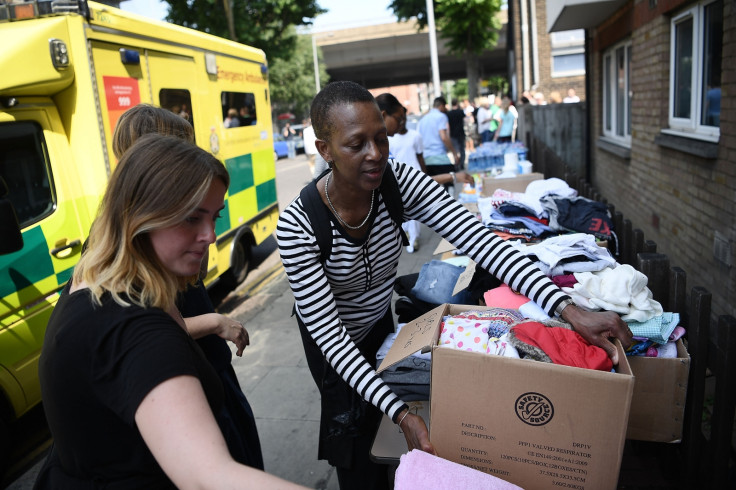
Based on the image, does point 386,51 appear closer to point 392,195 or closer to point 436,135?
point 436,135

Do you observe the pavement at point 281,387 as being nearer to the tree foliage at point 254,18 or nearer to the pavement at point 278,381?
the pavement at point 278,381

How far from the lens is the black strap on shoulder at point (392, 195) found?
Result: 2094 millimetres

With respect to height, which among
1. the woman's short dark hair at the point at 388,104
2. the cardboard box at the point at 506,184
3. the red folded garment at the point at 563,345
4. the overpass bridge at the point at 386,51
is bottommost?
the red folded garment at the point at 563,345

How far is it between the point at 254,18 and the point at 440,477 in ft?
86.3

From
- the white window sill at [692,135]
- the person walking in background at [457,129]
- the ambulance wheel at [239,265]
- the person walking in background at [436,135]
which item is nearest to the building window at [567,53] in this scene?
the person walking in background at [457,129]

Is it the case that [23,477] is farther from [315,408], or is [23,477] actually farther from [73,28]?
[73,28]

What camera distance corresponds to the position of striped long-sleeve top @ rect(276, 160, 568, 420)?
192 cm

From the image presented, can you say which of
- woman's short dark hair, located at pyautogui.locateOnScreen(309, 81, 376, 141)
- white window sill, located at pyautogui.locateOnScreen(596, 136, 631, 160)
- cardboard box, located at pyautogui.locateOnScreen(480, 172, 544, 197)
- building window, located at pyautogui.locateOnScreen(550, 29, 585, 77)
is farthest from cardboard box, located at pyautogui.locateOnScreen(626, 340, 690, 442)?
building window, located at pyautogui.locateOnScreen(550, 29, 585, 77)

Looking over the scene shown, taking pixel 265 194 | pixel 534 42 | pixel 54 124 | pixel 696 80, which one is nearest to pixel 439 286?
pixel 54 124

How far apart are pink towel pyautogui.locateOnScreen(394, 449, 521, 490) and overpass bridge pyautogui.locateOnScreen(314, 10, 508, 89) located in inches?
1403

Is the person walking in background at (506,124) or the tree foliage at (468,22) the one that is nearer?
the person walking in background at (506,124)

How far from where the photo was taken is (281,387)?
14.7 feet

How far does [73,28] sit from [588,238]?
3743 mm

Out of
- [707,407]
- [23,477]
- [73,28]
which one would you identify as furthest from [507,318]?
[73,28]
